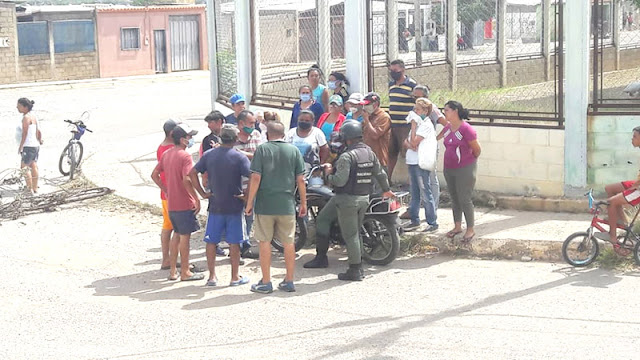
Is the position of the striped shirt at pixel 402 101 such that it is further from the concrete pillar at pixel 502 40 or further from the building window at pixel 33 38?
the building window at pixel 33 38

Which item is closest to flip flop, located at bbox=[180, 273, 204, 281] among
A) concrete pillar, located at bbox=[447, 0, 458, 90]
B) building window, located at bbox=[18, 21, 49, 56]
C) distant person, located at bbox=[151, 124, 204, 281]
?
distant person, located at bbox=[151, 124, 204, 281]

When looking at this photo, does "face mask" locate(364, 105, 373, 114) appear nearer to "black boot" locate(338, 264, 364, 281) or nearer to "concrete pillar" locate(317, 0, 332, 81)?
"black boot" locate(338, 264, 364, 281)

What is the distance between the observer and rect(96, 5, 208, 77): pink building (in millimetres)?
36969

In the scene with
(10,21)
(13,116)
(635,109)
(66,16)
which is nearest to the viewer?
(635,109)

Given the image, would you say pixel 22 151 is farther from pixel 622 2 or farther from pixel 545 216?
pixel 622 2

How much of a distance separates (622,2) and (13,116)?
605 inches

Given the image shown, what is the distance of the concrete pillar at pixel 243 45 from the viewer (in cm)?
1554

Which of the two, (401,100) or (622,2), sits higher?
(622,2)

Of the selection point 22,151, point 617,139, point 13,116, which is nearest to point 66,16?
point 13,116

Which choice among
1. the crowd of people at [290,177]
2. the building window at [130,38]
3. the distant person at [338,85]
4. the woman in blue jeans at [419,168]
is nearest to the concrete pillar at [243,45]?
the distant person at [338,85]

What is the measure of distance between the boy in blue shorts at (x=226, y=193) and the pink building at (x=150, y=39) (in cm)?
2813

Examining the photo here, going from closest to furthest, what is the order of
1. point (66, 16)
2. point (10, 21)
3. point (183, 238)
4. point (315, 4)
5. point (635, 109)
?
point (183, 238) → point (635, 109) → point (315, 4) → point (10, 21) → point (66, 16)

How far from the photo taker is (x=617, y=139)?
464 inches

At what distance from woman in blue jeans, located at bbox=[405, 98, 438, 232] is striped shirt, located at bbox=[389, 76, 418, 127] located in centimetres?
90
